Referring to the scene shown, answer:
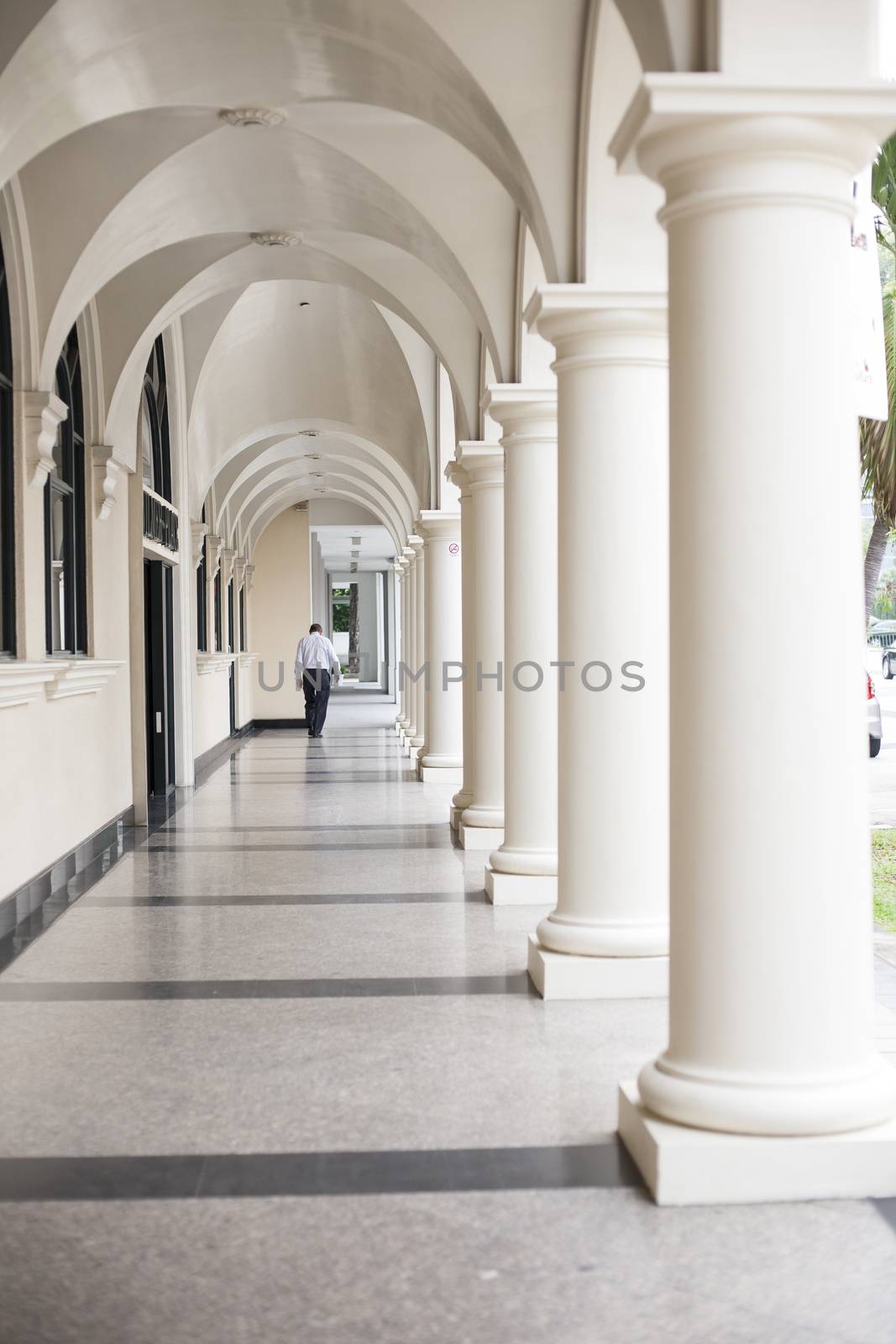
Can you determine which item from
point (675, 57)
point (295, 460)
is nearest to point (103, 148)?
point (675, 57)

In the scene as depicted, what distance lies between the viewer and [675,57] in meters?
3.41

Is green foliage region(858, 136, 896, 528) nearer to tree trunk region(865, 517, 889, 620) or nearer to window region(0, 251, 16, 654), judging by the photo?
tree trunk region(865, 517, 889, 620)

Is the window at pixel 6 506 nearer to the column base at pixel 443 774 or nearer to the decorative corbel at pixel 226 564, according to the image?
the column base at pixel 443 774

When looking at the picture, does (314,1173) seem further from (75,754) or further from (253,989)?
(75,754)

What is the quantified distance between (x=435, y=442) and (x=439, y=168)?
20.4 feet

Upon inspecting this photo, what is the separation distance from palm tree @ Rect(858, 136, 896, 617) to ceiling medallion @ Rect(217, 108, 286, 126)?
4.44m

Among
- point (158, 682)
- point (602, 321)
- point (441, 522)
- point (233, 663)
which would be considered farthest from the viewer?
point (233, 663)

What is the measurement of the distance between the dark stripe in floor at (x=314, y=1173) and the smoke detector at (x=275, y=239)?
8.12m

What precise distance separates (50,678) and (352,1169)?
4.91m

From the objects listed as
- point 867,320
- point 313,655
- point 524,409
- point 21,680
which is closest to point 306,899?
point 21,680

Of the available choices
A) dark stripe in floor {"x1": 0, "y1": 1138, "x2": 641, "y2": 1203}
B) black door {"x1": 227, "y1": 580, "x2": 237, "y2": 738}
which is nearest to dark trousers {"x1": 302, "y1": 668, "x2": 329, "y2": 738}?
black door {"x1": 227, "y1": 580, "x2": 237, "y2": 738}

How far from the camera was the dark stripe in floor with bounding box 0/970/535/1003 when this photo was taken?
5445 millimetres

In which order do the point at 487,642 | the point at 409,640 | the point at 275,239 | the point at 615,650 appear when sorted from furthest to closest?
the point at 409,640, the point at 275,239, the point at 487,642, the point at 615,650

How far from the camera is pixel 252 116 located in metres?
7.54
